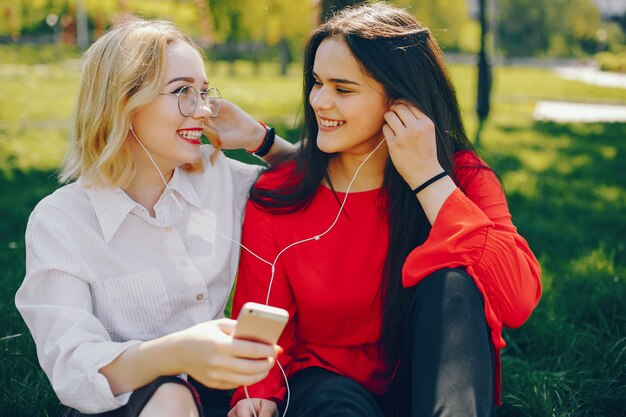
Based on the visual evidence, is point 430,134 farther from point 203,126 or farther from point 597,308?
point 597,308

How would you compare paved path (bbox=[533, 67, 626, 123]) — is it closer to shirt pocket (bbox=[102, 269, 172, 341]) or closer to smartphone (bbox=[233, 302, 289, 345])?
shirt pocket (bbox=[102, 269, 172, 341])

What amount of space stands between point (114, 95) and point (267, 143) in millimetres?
804

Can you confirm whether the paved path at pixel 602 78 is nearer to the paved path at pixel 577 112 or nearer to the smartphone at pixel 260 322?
the paved path at pixel 577 112

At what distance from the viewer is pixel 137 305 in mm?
2344

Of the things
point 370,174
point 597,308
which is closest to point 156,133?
point 370,174

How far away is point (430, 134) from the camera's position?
103 inches

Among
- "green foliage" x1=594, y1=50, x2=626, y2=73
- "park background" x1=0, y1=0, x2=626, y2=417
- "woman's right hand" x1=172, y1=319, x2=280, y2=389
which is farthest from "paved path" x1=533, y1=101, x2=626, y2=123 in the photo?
"green foliage" x1=594, y1=50, x2=626, y2=73

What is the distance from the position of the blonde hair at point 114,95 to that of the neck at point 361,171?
2.63ft

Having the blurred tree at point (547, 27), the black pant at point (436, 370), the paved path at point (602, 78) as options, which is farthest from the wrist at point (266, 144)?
the blurred tree at point (547, 27)

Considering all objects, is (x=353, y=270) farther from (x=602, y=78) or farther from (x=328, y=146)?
(x=602, y=78)

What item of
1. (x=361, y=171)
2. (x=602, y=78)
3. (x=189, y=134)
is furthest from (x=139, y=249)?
(x=602, y=78)

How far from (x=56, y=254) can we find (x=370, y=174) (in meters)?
1.25

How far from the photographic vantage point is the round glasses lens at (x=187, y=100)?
2475 millimetres

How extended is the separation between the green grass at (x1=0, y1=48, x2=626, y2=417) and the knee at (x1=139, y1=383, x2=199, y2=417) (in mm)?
987
